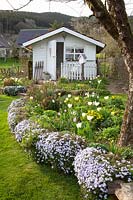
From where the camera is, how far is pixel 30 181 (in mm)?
6281

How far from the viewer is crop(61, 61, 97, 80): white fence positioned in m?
23.4

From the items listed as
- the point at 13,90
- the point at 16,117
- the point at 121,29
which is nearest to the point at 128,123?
the point at 121,29

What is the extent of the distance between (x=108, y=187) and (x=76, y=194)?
0.82 meters

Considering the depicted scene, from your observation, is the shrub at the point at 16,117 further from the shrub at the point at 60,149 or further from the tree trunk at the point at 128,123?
the tree trunk at the point at 128,123

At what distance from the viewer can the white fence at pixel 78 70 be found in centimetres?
2344

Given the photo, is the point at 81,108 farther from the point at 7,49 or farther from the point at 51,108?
the point at 7,49

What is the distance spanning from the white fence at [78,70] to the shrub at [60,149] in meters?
16.6

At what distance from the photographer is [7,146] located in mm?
8344

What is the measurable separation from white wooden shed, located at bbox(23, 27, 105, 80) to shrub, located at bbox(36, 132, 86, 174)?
1702 centimetres

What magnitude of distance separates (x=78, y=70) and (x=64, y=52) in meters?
2.59

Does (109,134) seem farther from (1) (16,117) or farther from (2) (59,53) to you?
(2) (59,53)

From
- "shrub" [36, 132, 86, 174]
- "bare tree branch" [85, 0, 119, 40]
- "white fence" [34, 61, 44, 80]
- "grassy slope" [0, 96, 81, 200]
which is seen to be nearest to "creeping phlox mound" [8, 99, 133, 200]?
"shrub" [36, 132, 86, 174]

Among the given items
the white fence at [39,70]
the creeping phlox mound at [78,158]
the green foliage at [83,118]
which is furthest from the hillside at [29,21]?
the creeping phlox mound at [78,158]

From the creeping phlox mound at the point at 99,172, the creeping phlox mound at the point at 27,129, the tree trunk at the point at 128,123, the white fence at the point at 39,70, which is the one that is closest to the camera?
the creeping phlox mound at the point at 99,172
